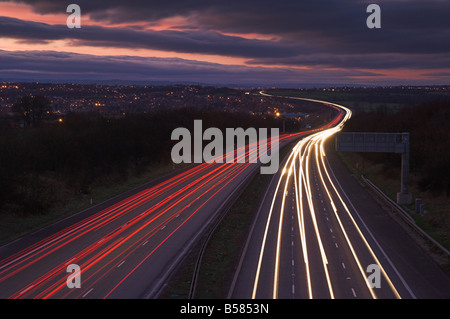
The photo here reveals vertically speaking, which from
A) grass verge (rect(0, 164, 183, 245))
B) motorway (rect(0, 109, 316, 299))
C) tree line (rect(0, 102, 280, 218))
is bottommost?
grass verge (rect(0, 164, 183, 245))

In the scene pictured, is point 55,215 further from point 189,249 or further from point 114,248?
point 189,249

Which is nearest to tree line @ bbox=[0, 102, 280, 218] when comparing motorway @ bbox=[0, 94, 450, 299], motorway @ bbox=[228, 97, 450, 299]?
motorway @ bbox=[0, 94, 450, 299]

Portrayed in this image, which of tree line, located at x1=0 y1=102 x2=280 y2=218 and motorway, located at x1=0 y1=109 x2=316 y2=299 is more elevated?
tree line, located at x1=0 y1=102 x2=280 y2=218

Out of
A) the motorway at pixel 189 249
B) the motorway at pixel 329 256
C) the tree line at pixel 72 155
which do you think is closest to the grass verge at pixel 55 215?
the tree line at pixel 72 155

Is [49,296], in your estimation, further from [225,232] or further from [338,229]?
[338,229]

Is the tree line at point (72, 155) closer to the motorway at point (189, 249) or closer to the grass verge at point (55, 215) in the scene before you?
the grass verge at point (55, 215)

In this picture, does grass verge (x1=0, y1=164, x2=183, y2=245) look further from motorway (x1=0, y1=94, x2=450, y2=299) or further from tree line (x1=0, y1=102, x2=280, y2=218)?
motorway (x1=0, y1=94, x2=450, y2=299)

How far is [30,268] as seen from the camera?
911 inches

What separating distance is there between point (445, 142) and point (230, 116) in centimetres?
7684

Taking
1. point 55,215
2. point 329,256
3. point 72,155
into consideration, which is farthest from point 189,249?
point 72,155

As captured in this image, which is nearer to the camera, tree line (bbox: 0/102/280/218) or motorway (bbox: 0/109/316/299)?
motorway (bbox: 0/109/316/299)
